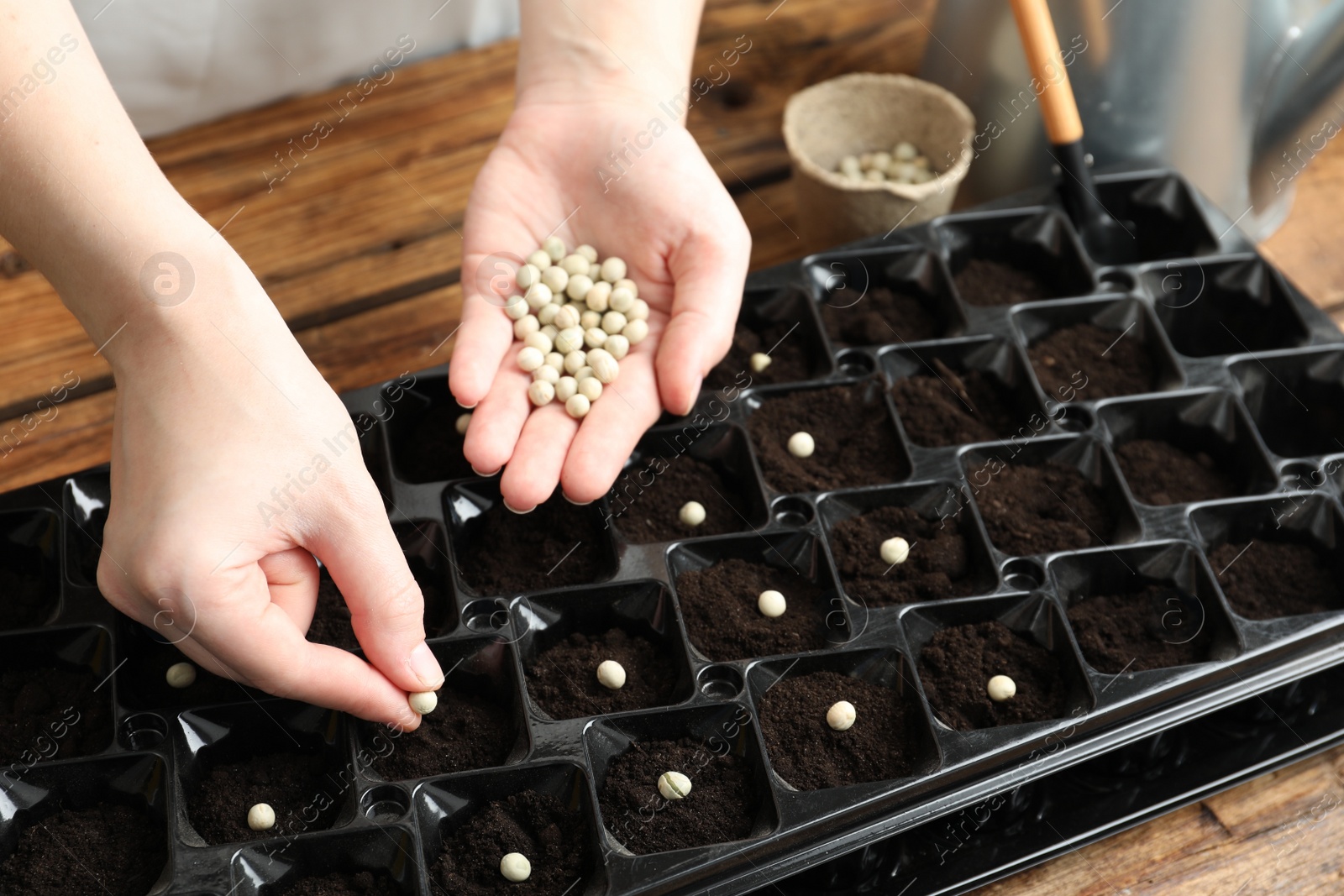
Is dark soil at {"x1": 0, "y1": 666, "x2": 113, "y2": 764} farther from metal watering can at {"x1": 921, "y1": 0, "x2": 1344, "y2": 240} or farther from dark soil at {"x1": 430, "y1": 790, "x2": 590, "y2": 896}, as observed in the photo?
metal watering can at {"x1": 921, "y1": 0, "x2": 1344, "y2": 240}

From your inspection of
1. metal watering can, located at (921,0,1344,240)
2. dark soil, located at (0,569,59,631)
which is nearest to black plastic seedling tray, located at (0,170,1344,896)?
dark soil, located at (0,569,59,631)

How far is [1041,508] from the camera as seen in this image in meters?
0.87

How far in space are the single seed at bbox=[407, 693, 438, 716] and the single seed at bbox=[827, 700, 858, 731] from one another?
25 cm

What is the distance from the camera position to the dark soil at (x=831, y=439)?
0.86 m

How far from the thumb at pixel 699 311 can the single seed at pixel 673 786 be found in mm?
263

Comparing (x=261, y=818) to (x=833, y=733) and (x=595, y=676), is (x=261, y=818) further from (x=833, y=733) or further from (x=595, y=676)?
(x=833, y=733)

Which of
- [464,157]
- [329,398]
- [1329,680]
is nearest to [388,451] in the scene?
[329,398]

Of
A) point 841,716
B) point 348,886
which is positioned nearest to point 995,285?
point 841,716

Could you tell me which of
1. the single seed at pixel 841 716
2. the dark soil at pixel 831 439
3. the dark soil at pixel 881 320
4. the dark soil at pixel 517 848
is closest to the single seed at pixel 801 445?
the dark soil at pixel 831 439

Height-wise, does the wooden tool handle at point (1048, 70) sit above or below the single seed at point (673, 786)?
above

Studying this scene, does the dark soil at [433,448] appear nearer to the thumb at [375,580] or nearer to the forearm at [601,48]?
the thumb at [375,580]

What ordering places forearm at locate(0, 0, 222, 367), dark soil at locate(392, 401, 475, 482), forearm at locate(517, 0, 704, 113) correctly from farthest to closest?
forearm at locate(517, 0, 704, 113) → dark soil at locate(392, 401, 475, 482) → forearm at locate(0, 0, 222, 367)

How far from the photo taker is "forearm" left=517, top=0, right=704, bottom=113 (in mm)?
980

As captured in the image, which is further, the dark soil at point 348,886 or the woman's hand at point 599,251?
the woman's hand at point 599,251
